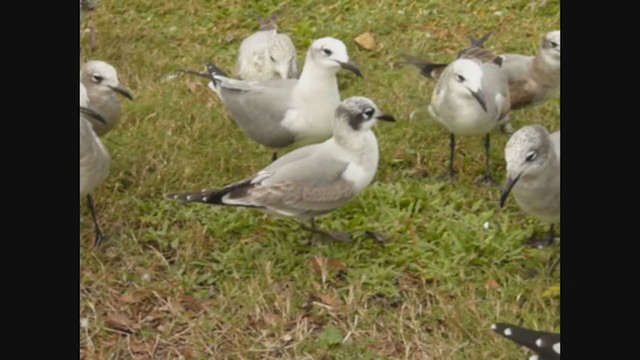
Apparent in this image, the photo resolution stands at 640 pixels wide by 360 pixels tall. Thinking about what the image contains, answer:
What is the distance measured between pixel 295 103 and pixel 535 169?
1496mm

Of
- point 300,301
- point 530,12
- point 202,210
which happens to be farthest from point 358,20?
point 300,301

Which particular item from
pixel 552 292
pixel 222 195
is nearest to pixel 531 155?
pixel 552 292

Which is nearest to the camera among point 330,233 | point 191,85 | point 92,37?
point 330,233

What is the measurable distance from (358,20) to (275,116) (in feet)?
8.14

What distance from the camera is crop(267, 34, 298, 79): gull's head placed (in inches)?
225

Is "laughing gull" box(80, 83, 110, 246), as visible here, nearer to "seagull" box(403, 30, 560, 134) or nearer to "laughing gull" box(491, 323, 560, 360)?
"laughing gull" box(491, 323, 560, 360)

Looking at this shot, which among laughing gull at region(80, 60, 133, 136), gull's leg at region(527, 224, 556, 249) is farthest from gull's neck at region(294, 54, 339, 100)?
gull's leg at region(527, 224, 556, 249)

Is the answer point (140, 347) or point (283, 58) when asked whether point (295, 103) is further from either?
point (140, 347)

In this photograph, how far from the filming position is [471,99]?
16.2 feet

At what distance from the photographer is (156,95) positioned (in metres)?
6.24

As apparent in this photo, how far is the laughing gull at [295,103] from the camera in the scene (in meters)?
5.00

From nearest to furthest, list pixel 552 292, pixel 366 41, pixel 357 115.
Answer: pixel 552 292, pixel 357 115, pixel 366 41

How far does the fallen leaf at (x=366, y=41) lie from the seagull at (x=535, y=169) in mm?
2854

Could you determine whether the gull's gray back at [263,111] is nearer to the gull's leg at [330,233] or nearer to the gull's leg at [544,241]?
the gull's leg at [330,233]
